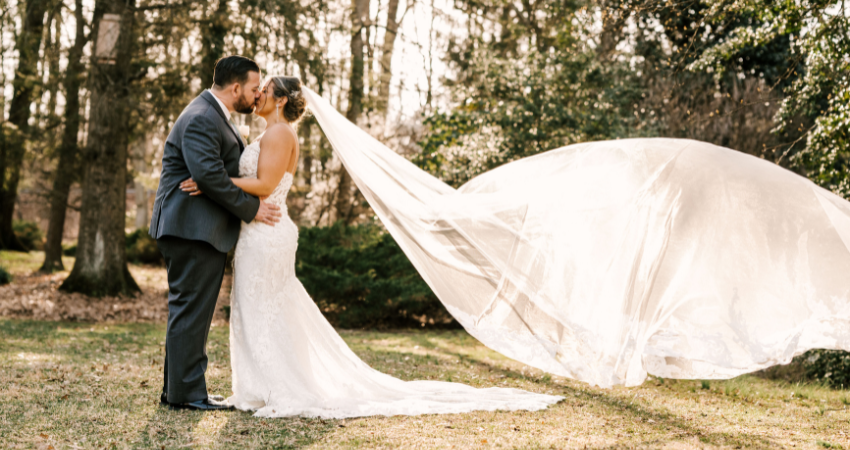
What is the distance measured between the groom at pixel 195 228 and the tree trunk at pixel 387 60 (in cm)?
895

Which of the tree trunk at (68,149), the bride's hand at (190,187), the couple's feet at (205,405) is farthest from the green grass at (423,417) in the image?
the tree trunk at (68,149)

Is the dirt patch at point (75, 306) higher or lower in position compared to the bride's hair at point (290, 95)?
lower

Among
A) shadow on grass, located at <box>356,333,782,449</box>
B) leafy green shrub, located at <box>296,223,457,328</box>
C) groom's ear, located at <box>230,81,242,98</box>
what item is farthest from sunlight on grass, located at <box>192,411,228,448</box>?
leafy green shrub, located at <box>296,223,457,328</box>

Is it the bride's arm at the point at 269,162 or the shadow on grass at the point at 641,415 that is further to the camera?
the bride's arm at the point at 269,162

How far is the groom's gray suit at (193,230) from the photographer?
14.5 feet

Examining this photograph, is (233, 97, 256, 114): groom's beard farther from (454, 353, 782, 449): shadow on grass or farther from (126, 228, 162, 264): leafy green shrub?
(126, 228, 162, 264): leafy green shrub

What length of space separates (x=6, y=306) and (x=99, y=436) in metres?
8.51

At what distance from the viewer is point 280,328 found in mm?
4656

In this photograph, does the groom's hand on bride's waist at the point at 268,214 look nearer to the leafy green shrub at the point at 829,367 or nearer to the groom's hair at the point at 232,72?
the groom's hair at the point at 232,72

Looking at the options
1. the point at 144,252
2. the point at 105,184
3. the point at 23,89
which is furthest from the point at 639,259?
the point at 144,252

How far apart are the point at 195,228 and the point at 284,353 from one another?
41.9 inches

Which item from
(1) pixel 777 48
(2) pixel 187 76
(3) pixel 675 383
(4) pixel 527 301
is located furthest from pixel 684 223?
(1) pixel 777 48

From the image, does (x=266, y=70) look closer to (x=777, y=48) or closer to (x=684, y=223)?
(x=684, y=223)

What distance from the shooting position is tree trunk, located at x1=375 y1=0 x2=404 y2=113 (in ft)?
45.3
